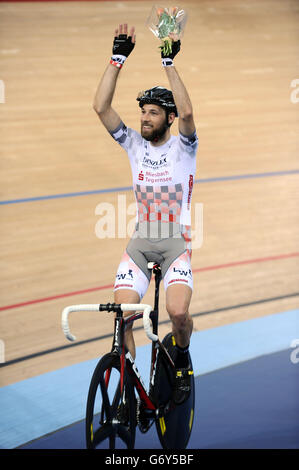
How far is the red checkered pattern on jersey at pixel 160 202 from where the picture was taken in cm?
350

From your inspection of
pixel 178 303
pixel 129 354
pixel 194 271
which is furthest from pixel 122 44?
pixel 194 271

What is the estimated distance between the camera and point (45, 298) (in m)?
5.65

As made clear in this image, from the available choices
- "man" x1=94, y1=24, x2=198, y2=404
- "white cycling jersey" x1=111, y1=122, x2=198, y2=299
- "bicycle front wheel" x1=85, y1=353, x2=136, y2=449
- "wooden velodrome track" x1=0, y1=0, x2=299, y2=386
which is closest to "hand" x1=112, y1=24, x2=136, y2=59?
→ "man" x1=94, y1=24, x2=198, y2=404

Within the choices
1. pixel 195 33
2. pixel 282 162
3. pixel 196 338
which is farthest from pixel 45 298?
pixel 195 33

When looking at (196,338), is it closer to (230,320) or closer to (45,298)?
(230,320)

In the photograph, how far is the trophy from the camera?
3229 millimetres

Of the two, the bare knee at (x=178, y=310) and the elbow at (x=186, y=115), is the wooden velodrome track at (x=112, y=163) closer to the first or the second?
the bare knee at (x=178, y=310)

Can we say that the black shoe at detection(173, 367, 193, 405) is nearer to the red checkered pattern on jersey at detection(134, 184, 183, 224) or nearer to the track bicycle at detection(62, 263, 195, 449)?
the track bicycle at detection(62, 263, 195, 449)

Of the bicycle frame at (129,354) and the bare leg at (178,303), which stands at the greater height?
the bare leg at (178,303)

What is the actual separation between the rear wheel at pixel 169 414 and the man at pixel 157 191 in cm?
17

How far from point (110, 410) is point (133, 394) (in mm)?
195

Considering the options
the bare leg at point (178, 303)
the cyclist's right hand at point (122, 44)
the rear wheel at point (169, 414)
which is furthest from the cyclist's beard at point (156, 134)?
the rear wheel at point (169, 414)

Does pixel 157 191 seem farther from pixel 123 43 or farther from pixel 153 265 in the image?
pixel 123 43

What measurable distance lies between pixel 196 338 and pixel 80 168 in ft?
10.1
